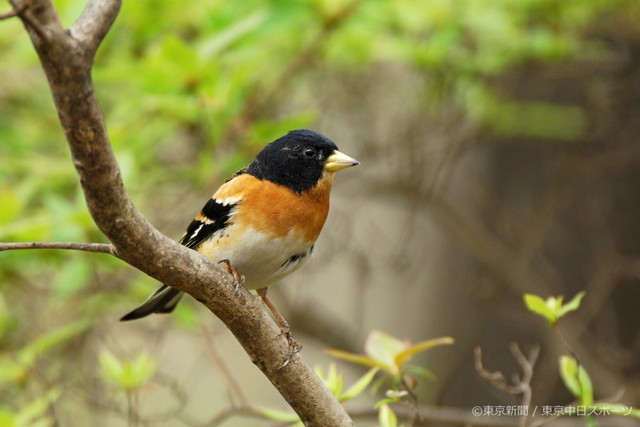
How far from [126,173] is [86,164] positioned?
5.89ft

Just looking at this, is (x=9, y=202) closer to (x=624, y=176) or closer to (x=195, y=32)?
(x=195, y=32)

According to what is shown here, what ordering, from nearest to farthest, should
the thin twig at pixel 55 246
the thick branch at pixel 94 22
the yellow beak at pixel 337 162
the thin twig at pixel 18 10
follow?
the thin twig at pixel 18 10 → the thick branch at pixel 94 22 → the thin twig at pixel 55 246 → the yellow beak at pixel 337 162

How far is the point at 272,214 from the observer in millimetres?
2709

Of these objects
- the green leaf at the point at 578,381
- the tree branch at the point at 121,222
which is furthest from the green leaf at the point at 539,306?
the tree branch at the point at 121,222

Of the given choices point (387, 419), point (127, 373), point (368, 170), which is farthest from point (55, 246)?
point (368, 170)

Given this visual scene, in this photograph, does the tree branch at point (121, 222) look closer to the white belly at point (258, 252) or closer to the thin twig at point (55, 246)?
the thin twig at point (55, 246)

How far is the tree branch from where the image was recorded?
1.26 m

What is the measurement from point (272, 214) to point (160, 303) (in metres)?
0.67

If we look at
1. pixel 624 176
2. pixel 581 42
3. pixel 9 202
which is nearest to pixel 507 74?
pixel 581 42

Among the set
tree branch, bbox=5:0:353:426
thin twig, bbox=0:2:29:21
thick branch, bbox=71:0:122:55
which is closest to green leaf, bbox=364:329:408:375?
tree branch, bbox=5:0:353:426

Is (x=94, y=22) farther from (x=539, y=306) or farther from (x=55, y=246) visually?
(x=539, y=306)

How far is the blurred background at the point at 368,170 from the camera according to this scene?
132 inches

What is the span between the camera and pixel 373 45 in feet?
14.1

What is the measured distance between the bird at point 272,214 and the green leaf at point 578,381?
0.89 meters
